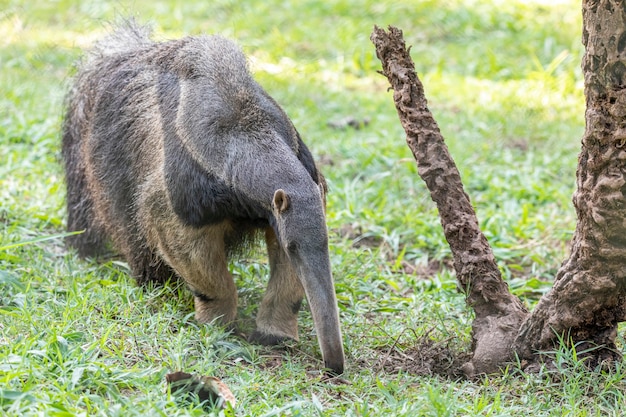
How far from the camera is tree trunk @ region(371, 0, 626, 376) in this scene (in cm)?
383

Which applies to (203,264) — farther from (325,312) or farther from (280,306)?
(325,312)

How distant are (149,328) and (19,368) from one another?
1.03m

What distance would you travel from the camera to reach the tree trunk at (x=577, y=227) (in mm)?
3830

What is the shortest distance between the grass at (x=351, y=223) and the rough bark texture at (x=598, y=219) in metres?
0.18

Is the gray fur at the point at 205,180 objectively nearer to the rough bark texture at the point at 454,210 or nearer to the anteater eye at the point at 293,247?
the anteater eye at the point at 293,247

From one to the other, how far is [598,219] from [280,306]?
74.2 inches

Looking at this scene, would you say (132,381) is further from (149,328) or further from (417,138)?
(417,138)

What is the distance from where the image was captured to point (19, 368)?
3795 millimetres

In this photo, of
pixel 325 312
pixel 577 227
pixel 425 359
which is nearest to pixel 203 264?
pixel 325 312

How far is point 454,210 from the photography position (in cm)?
473

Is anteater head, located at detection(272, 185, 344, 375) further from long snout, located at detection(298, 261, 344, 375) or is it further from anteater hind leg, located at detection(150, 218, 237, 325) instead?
anteater hind leg, located at detection(150, 218, 237, 325)

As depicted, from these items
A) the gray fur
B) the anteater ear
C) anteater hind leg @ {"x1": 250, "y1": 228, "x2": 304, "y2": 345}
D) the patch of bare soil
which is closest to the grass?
the patch of bare soil

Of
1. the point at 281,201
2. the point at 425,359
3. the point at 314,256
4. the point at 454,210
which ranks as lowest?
the point at 425,359

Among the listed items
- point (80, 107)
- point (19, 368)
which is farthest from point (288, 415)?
point (80, 107)
